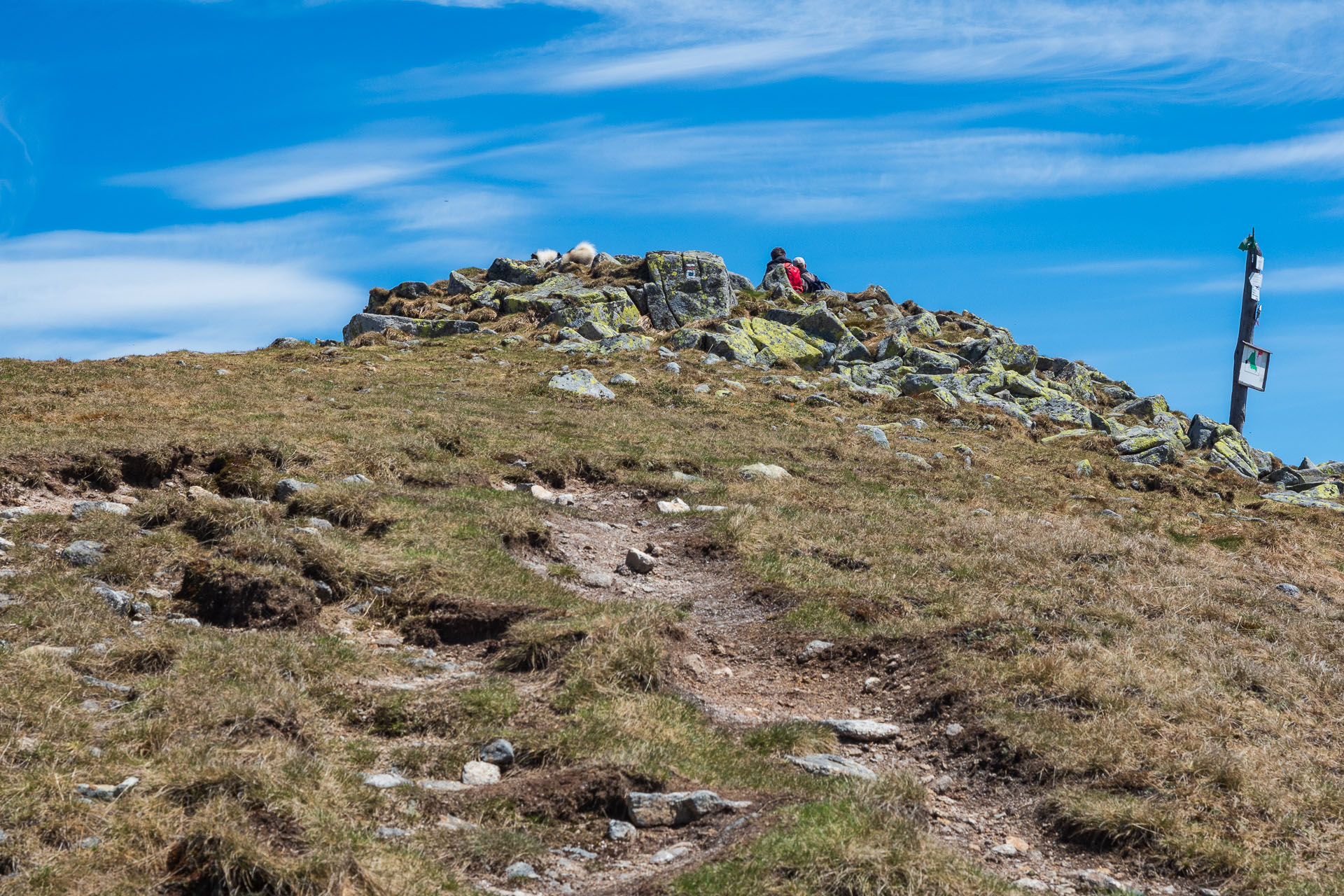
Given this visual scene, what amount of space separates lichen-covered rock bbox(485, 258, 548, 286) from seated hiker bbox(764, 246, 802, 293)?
13.9 m

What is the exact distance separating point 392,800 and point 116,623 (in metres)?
4.71

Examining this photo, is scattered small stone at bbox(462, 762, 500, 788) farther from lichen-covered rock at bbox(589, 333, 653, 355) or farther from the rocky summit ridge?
lichen-covered rock at bbox(589, 333, 653, 355)

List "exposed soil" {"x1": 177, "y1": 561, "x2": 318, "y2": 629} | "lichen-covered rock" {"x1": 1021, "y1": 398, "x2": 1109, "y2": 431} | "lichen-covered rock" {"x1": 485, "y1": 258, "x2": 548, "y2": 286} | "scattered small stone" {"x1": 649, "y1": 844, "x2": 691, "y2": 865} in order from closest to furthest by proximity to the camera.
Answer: "scattered small stone" {"x1": 649, "y1": 844, "x2": 691, "y2": 865}, "exposed soil" {"x1": 177, "y1": 561, "x2": 318, "y2": 629}, "lichen-covered rock" {"x1": 1021, "y1": 398, "x2": 1109, "y2": 431}, "lichen-covered rock" {"x1": 485, "y1": 258, "x2": 548, "y2": 286}

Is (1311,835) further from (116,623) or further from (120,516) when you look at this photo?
(120,516)

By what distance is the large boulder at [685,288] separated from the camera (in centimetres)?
4966

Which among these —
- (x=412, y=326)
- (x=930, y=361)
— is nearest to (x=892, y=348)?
(x=930, y=361)

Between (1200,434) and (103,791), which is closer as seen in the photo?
(103,791)

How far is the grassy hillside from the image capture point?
718 centimetres

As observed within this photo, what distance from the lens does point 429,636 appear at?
1226 cm

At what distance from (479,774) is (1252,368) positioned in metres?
45.7

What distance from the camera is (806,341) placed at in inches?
1802

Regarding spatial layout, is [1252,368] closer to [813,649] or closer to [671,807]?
[813,649]

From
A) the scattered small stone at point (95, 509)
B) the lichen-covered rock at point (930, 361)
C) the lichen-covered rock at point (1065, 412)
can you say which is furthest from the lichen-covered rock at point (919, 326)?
the scattered small stone at point (95, 509)

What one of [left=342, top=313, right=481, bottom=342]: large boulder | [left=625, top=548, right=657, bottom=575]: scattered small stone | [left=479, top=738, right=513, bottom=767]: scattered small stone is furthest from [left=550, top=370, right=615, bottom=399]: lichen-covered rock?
[left=479, top=738, right=513, bottom=767]: scattered small stone
